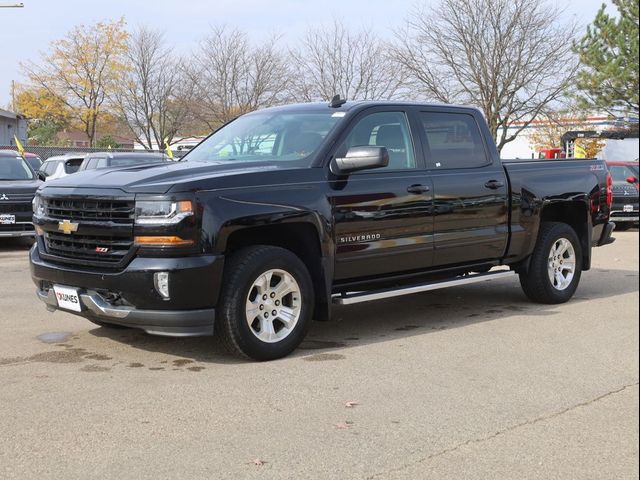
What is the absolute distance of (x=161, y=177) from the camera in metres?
5.45

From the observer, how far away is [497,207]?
7.20m

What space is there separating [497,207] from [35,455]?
15.4ft

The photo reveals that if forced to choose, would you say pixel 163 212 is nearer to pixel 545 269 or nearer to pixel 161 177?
pixel 161 177

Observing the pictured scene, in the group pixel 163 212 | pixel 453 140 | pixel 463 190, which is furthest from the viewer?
pixel 453 140

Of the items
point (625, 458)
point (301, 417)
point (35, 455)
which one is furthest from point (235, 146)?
point (625, 458)

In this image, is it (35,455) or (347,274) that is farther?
(347,274)

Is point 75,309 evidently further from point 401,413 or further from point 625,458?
point 625,458

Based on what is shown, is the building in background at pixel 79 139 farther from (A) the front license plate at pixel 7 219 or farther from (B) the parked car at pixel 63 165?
(A) the front license plate at pixel 7 219

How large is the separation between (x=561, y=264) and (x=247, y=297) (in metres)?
3.94

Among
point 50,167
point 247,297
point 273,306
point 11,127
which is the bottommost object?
point 273,306

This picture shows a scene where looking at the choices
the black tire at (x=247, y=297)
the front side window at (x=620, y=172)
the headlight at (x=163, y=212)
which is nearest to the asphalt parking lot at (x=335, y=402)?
the black tire at (x=247, y=297)

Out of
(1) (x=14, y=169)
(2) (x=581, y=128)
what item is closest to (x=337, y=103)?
(1) (x=14, y=169)

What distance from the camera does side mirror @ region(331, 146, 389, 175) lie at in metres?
5.83

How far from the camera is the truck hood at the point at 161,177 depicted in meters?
5.27
